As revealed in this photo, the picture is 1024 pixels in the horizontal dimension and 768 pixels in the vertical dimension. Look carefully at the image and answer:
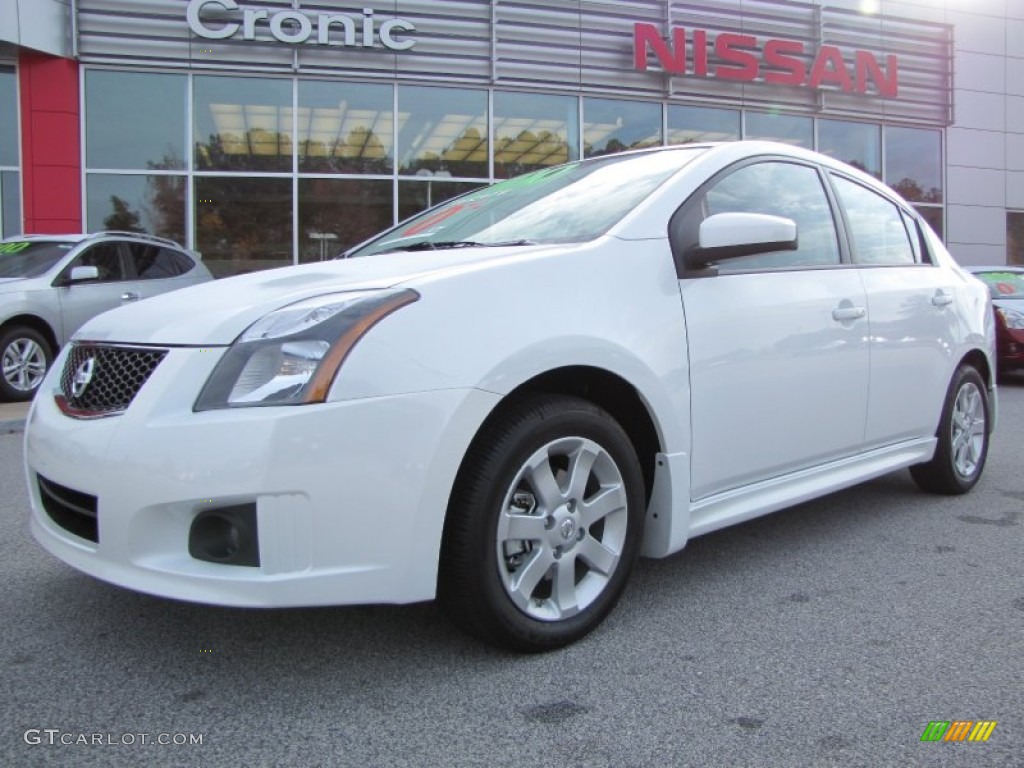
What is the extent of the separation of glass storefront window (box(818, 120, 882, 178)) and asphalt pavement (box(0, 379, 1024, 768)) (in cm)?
1432

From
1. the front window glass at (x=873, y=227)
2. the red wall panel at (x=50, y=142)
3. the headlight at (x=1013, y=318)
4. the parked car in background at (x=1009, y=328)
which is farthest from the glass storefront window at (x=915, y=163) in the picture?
the red wall panel at (x=50, y=142)

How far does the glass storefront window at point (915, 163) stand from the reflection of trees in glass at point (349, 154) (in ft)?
32.7

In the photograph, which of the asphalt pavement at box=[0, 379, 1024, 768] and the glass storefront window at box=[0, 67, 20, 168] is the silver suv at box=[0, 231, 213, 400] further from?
the asphalt pavement at box=[0, 379, 1024, 768]

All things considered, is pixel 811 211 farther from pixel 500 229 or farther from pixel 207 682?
pixel 207 682

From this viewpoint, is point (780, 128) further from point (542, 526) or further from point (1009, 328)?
point (542, 526)

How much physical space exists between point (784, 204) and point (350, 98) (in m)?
11.0

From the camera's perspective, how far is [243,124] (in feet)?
42.2

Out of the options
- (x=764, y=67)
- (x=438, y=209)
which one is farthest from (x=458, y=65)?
(x=438, y=209)

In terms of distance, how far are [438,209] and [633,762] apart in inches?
104

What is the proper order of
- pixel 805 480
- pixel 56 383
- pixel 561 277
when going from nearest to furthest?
1. pixel 561 277
2. pixel 56 383
3. pixel 805 480

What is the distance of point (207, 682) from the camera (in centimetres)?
228

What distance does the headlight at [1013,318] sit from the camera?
365 inches

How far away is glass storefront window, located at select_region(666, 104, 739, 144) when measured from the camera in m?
14.9

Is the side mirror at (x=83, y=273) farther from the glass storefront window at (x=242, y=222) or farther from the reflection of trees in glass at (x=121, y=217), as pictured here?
the reflection of trees in glass at (x=121, y=217)
